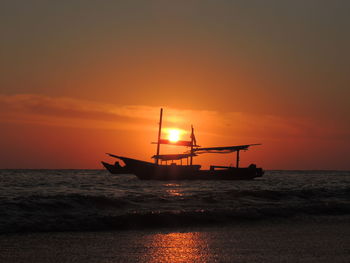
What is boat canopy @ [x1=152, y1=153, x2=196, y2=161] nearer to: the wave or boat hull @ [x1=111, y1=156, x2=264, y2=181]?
boat hull @ [x1=111, y1=156, x2=264, y2=181]

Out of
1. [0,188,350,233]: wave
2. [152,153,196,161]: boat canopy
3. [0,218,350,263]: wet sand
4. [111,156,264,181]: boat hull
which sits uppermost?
[152,153,196,161]: boat canopy

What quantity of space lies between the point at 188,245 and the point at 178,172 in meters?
62.9

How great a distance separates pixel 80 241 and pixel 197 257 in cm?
346

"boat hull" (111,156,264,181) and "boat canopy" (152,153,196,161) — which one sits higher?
"boat canopy" (152,153,196,161)

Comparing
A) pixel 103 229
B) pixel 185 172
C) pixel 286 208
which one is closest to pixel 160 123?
pixel 185 172

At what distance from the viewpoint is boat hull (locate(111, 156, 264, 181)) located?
72812 mm

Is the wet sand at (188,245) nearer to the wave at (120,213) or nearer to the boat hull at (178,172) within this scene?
the wave at (120,213)

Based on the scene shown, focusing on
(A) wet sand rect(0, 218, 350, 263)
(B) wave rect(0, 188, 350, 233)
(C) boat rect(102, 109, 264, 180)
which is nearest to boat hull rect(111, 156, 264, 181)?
(C) boat rect(102, 109, 264, 180)

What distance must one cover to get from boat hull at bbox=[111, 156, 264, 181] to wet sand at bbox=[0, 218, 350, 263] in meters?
59.4

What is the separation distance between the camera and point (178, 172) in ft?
240

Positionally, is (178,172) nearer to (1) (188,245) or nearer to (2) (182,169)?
(2) (182,169)

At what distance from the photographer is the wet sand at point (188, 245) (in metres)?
8.89

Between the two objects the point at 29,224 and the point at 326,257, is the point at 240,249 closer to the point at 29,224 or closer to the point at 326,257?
the point at 326,257

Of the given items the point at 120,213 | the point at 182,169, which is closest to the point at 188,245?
the point at 120,213
